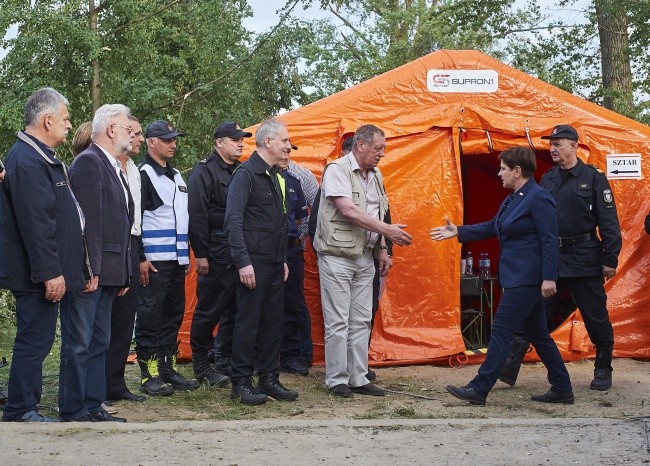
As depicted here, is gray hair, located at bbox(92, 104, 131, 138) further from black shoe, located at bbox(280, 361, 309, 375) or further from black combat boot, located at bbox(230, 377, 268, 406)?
black shoe, located at bbox(280, 361, 309, 375)

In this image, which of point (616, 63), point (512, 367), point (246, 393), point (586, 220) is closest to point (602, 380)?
point (512, 367)

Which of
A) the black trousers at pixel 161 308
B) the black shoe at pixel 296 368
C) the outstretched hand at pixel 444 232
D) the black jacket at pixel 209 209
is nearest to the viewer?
the outstretched hand at pixel 444 232

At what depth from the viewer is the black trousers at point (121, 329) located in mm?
6172

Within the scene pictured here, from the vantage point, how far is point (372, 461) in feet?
15.0

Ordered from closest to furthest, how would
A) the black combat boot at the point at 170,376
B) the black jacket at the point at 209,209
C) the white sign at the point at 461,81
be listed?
1. the black combat boot at the point at 170,376
2. the black jacket at the point at 209,209
3. the white sign at the point at 461,81

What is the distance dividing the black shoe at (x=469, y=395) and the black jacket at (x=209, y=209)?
191 centimetres

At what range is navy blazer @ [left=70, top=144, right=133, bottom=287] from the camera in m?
5.46

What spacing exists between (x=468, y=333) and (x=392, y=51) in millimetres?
16016

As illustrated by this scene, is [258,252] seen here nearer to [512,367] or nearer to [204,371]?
[204,371]

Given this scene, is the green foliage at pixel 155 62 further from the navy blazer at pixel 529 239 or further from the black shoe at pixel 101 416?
the navy blazer at pixel 529 239

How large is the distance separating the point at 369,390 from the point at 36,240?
2.78m

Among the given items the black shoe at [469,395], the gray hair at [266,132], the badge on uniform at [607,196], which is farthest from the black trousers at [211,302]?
the badge on uniform at [607,196]

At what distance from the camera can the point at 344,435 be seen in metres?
5.11

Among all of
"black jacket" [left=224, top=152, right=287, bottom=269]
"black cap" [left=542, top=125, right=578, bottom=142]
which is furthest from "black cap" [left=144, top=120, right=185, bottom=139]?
"black cap" [left=542, top=125, right=578, bottom=142]
